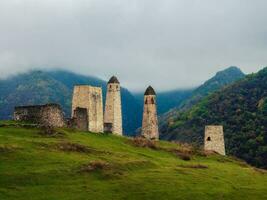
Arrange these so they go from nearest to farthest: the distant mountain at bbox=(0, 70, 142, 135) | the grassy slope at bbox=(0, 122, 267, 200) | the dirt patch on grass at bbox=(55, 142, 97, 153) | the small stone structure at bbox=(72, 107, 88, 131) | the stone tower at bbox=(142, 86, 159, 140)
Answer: the grassy slope at bbox=(0, 122, 267, 200), the dirt patch on grass at bbox=(55, 142, 97, 153), the small stone structure at bbox=(72, 107, 88, 131), the stone tower at bbox=(142, 86, 159, 140), the distant mountain at bbox=(0, 70, 142, 135)

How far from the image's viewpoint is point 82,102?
2965 inches

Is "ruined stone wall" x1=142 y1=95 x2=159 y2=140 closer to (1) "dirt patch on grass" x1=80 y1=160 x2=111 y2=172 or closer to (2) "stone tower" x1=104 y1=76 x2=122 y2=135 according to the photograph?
(2) "stone tower" x1=104 y1=76 x2=122 y2=135

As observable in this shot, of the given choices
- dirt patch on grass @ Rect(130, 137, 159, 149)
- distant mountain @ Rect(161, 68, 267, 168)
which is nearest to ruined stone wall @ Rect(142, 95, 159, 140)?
dirt patch on grass @ Rect(130, 137, 159, 149)

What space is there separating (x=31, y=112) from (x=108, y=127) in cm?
1671

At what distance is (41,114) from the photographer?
64250mm

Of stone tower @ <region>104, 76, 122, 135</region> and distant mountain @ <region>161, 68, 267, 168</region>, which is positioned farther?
distant mountain @ <region>161, 68, 267, 168</region>

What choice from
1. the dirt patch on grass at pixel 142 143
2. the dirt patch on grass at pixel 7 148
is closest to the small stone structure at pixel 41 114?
the dirt patch on grass at pixel 142 143

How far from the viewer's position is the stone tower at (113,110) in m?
79.7

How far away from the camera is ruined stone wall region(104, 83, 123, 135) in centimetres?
7969

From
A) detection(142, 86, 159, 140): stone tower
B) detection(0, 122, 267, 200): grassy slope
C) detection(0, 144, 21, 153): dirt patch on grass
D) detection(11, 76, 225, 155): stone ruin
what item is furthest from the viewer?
detection(142, 86, 159, 140): stone tower

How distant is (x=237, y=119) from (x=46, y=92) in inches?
2267

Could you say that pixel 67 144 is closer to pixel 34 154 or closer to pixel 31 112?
pixel 34 154

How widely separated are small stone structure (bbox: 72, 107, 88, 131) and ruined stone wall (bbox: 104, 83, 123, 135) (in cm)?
767

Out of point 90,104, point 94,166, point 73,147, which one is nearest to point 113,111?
point 90,104
